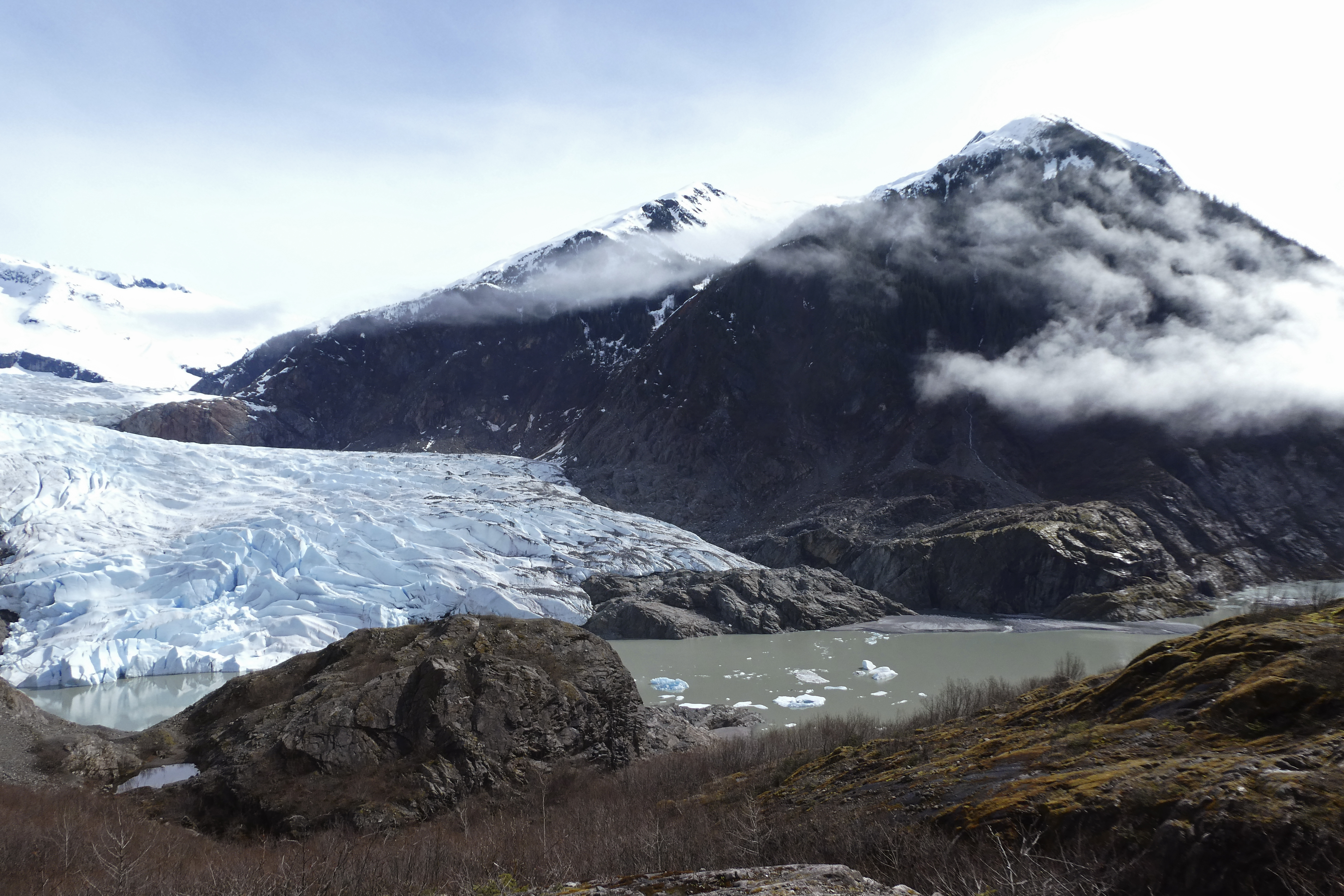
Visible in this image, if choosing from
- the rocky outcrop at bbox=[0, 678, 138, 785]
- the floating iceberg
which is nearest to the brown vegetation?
the rocky outcrop at bbox=[0, 678, 138, 785]

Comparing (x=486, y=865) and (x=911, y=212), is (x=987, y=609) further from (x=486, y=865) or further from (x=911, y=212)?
(x=911, y=212)

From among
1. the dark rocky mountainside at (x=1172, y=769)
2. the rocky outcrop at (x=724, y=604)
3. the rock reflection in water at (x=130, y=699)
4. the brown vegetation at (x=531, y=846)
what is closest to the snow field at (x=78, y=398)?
the rock reflection in water at (x=130, y=699)

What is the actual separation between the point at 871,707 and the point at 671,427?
71102mm

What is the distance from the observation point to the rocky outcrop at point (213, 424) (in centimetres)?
10169

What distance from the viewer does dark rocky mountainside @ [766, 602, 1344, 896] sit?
4.19m

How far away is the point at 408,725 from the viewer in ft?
49.2

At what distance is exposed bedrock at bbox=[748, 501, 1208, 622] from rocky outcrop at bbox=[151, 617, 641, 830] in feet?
145

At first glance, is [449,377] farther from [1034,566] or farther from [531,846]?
[531,846]

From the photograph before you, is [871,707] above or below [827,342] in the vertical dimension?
A: below

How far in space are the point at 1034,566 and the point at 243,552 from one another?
50.8 m

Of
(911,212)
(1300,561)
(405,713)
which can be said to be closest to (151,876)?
(405,713)

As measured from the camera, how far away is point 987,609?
55.9 m

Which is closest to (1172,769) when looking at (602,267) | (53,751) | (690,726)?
(690,726)

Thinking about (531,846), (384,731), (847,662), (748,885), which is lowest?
(847,662)
